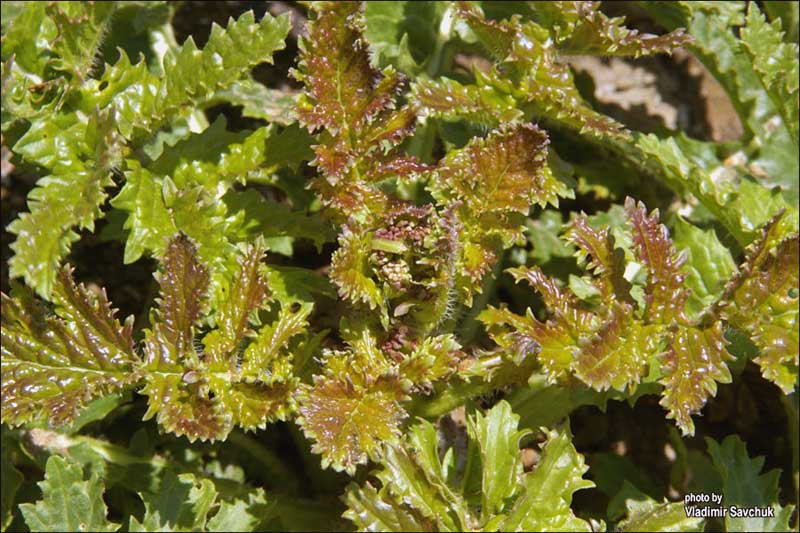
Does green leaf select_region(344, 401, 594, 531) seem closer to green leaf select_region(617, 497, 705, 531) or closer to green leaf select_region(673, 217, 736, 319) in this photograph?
green leaf select_region(617, 497, 705, 531)

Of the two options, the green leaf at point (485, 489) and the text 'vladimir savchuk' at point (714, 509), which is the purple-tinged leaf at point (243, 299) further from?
the text 'vladimir savchuk' at point (714, 509)

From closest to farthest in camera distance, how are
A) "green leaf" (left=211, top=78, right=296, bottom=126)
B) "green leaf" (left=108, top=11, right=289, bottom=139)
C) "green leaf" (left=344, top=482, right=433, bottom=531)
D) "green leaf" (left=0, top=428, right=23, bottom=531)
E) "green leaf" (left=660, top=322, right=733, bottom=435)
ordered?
"green leaf" (left=344, top=482, right=433, bottom=531) → "green leaf" (left=660, top=322, right=733, bottom=435) → "green leaf" (left=108, top=11, right=289, bottom=139) → "green leaf" (left=0, top=428, right=23, bottom=531) → "green leaf" (left=211, top=78, right=296, bottom=126)

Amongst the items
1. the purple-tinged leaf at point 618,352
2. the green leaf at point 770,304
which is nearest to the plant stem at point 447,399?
the purple-tinged leaf at point 618,352

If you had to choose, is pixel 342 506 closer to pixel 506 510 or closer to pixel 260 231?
pixel 506 510

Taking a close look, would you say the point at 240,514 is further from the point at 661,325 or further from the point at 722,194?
the point at 722,194

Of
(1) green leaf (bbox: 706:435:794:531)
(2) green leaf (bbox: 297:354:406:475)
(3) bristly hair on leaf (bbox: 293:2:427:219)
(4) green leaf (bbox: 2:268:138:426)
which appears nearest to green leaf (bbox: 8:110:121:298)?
(4) green leaf (bbox: 2:268:138:426)

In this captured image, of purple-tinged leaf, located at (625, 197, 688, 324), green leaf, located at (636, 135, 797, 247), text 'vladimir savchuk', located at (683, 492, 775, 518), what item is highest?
green leaf, located at (636, 135, 797, 247)

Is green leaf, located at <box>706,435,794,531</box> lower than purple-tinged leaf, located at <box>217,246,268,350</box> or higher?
lower
